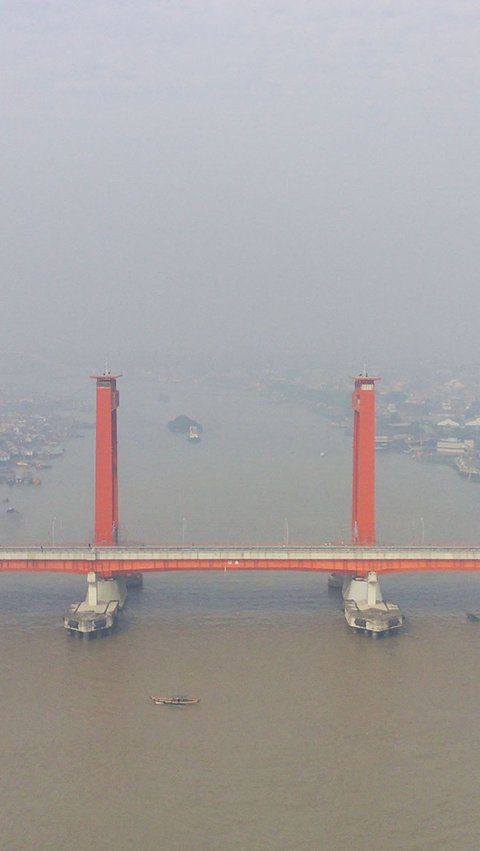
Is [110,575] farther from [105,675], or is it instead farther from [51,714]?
[51,714]

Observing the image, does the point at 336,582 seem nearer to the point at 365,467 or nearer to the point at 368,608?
the point at 368,608

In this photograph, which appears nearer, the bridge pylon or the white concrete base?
Result: the white concrete base

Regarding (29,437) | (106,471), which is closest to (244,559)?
(106,471)

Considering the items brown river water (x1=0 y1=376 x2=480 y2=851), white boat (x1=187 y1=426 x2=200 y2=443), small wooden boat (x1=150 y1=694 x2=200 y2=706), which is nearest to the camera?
brown river water (x1=0 y1=376 x2=480 y2=851)

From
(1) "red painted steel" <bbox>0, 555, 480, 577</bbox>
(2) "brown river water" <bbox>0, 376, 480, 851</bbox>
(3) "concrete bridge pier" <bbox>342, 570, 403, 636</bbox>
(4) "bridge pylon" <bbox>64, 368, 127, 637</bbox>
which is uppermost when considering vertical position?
(4) "bridge pylon" <bbox>64, 368, 127, 637</bbox>

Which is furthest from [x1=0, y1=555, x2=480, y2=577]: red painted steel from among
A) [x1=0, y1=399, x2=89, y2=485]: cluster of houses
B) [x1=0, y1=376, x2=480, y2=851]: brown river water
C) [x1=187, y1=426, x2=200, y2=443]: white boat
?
[x1=187, y1=426, x2=200, y2=443]: white boat

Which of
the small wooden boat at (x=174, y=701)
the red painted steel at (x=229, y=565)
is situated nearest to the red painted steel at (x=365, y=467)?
the red painted steel at (x=229, y=565)

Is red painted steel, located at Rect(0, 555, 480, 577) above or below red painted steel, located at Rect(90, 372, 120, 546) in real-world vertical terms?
below

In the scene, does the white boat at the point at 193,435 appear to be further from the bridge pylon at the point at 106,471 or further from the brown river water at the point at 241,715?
the bridge pylon at the point at 106,471

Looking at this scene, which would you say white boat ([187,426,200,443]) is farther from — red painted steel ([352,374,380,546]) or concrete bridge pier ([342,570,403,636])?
concrete bridge pier ([342,570,403,636])
